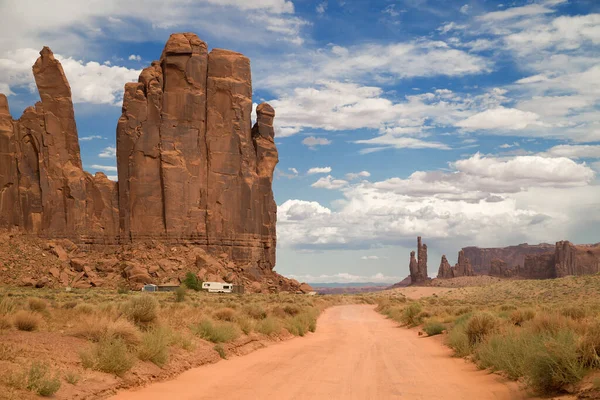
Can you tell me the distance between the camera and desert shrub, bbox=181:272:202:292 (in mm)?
65375

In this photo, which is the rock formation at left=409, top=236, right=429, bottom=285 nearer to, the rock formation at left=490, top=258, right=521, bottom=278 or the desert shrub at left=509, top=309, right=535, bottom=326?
the rock formation at left=490, top=258, right=521, bottom=278

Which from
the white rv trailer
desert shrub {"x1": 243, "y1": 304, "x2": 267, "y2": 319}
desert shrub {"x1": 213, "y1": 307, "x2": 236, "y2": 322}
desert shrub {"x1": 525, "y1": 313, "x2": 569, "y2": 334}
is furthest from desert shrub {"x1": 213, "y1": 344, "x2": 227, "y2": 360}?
the white rv trailer

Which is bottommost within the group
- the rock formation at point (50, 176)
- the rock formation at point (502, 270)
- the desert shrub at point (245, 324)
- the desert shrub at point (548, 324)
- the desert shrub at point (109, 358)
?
the rock formation at point (502, 270)

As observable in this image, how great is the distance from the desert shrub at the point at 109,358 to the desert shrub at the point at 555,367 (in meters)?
7.13

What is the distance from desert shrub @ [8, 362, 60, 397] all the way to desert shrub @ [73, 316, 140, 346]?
3.01 meters

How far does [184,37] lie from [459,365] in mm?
75037

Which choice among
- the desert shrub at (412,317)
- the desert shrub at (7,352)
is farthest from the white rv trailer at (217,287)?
the desert shrub at (7,352)

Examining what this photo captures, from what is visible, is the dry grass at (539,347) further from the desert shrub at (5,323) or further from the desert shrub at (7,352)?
the desert shrub at (5,323)

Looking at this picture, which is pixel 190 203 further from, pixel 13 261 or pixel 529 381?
pixel 529 381

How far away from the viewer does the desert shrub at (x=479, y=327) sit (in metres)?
17.6

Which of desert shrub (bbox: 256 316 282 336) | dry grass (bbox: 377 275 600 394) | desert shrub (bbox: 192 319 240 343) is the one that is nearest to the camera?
dry grass (bbox: 377 275 600 394)

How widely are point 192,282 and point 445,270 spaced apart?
358ft

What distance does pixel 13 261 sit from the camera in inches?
2675

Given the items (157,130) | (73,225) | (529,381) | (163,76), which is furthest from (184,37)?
(529,381)
